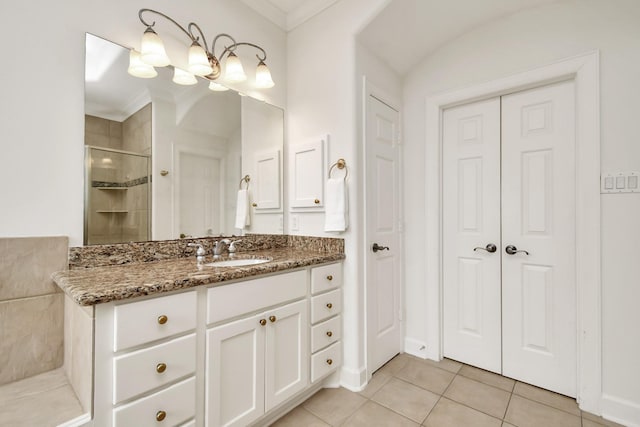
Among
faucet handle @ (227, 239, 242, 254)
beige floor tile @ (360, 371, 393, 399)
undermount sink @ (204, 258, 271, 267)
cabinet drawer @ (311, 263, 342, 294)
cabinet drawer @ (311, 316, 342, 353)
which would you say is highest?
faucet handle @ (227, 239, 242, 254)

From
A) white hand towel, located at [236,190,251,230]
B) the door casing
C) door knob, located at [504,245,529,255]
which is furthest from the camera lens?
white hand towel, located at [236,190,251,230]

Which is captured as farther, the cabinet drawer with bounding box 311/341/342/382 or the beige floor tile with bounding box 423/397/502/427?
the cabinet drawer with bounding box 311/341/342/382

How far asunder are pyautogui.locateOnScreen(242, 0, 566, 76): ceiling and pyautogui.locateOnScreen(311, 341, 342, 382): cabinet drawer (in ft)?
6.74

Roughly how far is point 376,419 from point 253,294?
1.01m

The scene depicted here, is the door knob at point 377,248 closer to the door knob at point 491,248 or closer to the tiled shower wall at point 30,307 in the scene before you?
the door knob at point 491,248

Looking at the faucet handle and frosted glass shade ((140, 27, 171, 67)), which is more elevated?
frosted glass shade ((140, 27, 171, 67))

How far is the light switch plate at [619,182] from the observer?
155cm

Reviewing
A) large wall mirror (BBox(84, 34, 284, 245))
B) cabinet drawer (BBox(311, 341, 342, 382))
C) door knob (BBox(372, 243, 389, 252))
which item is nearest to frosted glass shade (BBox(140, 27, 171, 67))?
large wall mirror (BBox(84, 34, 284, 245))

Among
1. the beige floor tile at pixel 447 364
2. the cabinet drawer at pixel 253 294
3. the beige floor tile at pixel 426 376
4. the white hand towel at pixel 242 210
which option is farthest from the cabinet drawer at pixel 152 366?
the beige floor tile at pixel 447 364

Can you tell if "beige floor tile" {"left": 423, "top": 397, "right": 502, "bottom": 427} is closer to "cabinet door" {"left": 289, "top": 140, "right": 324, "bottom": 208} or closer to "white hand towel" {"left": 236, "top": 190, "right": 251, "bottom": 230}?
"cabinet door" {"left": 289, "top": 140, "right": 324, "bottom": 208}

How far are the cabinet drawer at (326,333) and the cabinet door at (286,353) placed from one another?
62mm

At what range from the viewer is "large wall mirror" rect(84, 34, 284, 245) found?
4.66ft

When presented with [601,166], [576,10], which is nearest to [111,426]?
[601,166]

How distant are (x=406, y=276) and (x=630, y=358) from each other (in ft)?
4.29
